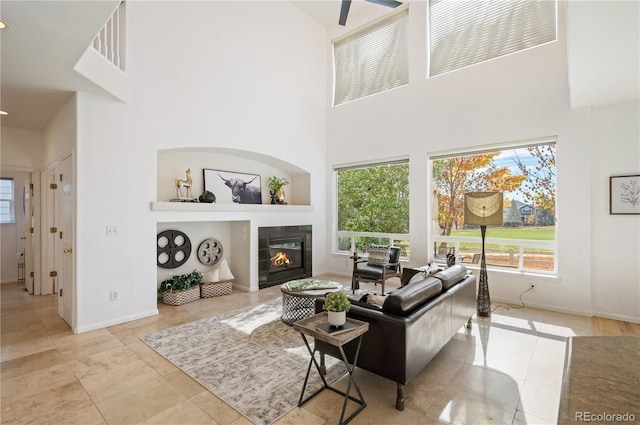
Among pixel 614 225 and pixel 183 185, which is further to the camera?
pixel 183 185

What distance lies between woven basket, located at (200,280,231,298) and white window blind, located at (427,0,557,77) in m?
5.21

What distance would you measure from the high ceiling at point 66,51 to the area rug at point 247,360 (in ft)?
9.53

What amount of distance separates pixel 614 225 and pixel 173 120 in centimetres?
620

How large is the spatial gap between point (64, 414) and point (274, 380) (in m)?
1.48

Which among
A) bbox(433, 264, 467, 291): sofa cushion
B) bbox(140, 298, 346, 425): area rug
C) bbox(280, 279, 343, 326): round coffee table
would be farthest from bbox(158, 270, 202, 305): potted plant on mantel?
bbox(433, 264, 467, 291): sofa cushion

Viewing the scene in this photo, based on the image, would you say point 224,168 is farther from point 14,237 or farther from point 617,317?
point 617,317

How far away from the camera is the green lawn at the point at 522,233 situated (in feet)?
14.8

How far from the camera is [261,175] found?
20.7ft

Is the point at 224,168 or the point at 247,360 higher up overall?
the point at 224,168

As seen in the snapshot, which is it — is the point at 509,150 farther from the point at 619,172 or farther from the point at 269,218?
the point at 269,218

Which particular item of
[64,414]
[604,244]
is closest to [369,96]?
[604,244]

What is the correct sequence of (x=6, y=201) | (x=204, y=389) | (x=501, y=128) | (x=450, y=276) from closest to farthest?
(x=204, y=389)
(x=450, y=276)
(x=501, y=128)
(x=6, y=201)

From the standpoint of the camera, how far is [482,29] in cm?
512

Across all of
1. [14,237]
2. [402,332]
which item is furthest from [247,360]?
[14,237]
